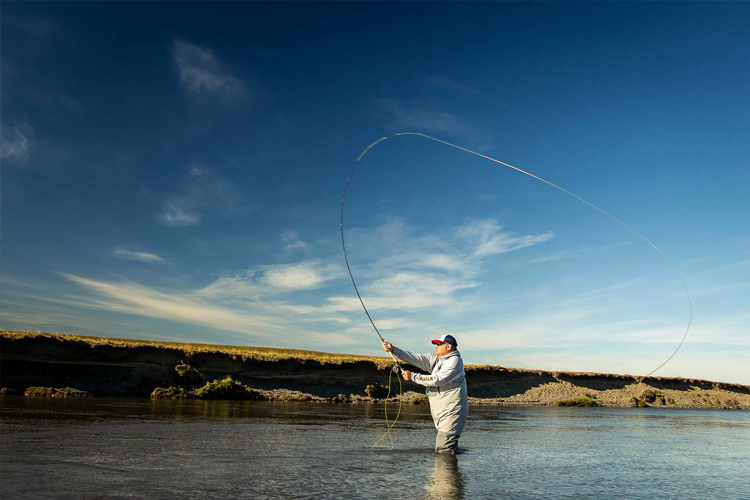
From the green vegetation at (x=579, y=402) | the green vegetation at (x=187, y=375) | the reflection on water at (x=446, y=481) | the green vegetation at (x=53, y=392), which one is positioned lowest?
the green vegetation at (x=53, y=392)

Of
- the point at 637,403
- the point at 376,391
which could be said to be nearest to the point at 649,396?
the point at 637,403

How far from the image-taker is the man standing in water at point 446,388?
895 centimetres

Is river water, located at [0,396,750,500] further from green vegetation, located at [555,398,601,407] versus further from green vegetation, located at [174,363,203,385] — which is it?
green vegetation, located at [555,398,601,407]

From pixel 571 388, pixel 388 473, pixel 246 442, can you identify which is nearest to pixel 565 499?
pixel 388 473

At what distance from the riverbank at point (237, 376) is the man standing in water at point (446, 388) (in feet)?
55.8

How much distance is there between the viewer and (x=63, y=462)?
22.6 ft

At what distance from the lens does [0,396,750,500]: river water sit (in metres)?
5.88

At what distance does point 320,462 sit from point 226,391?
58.7 feet

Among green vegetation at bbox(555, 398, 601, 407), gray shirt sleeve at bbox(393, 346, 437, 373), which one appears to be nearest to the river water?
gray shirt sleeve at bbox(393, 346, 437, 373)

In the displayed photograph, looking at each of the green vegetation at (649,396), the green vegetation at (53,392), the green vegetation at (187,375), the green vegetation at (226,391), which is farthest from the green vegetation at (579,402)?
the green vegetation at (53,392)

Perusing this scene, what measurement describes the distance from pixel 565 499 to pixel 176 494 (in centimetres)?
434

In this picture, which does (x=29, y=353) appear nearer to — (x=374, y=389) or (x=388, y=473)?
(x=374, y=389)

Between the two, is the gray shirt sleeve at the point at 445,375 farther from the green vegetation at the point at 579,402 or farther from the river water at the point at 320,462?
the green vegetation at the point at 579,402

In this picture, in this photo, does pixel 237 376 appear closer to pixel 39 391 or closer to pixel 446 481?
pixel 39 391
